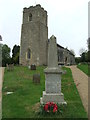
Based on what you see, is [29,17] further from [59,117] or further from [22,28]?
[59,117]

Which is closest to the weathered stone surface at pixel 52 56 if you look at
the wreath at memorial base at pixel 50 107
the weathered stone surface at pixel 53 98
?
the weathered stone surface at pixel 53 98

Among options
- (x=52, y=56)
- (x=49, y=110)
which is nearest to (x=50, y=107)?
(x=49, y=110)

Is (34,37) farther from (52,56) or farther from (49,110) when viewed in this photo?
(49,110)

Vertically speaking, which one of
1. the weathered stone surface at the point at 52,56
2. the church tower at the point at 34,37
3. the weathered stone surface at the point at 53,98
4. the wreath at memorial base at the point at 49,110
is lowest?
the wreath at memorial base at the point at 49,110

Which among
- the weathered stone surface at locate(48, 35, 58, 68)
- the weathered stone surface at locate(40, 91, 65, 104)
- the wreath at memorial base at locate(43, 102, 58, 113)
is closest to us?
the wreath at memorial base at locate(43, 102, 58, 113)

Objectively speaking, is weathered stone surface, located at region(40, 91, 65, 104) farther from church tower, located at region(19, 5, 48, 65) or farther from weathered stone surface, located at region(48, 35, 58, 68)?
church tower, located at region(19, 5, 48, 65)

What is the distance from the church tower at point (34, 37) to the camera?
3362cm

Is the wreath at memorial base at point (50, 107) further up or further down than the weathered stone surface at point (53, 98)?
further down

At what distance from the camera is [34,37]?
34.1 m

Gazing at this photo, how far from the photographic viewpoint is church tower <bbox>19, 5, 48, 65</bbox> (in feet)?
110

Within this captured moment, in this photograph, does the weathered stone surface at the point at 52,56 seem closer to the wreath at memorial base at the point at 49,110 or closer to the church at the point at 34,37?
the wreath at memorial base at the point at 49,110

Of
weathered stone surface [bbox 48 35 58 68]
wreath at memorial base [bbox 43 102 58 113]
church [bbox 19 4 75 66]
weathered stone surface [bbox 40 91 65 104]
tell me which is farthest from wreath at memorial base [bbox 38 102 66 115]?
church [bbox 19 4 75 66]

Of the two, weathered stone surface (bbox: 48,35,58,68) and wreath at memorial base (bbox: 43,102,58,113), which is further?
weathered stone surface (bbox: 48,35,58,68)

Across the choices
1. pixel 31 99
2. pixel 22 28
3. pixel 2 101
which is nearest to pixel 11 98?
pixel 2 101
